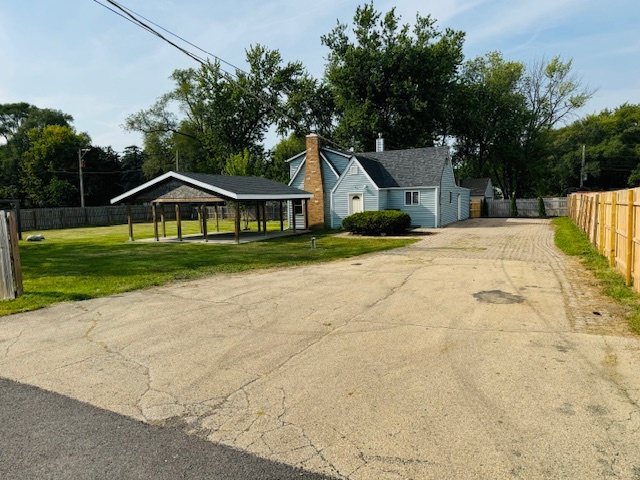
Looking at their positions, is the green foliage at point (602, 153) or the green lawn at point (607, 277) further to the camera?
the green foliage at point (602, 153)

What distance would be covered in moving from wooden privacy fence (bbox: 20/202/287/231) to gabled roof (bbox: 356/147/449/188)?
13.4 meters

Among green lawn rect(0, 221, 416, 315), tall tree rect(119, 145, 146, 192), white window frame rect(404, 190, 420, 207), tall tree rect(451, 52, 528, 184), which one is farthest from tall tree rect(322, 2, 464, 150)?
tall tree rect(119, 145, 146, 192)

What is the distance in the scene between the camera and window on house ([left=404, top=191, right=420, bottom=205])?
2705cm

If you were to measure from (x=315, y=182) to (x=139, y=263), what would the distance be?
16255 millimetres

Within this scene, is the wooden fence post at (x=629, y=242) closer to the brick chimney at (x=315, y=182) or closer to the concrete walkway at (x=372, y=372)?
the concrete walkway at (x=372, y=372)

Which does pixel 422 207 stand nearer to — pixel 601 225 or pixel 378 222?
pixel 378 222

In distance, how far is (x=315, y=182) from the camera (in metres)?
28.0

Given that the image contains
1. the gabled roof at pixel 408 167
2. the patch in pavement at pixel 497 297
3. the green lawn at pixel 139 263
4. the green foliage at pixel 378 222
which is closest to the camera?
the patch in pavement at pixel 497 297

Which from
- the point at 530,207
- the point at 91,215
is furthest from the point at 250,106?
the point at 530,207

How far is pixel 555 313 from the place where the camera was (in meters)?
6.61

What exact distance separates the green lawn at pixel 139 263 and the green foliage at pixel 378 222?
240 centimetres

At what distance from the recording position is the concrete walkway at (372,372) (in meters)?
3.05

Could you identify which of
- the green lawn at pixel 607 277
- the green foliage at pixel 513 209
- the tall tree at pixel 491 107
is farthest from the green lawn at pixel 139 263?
the tall tree at pixel 491 107

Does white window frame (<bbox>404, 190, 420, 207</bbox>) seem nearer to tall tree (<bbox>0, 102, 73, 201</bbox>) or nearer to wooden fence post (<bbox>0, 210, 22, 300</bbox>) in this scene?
wooden fence post (<bbox>0, 210, 22, 300</bbox>)
